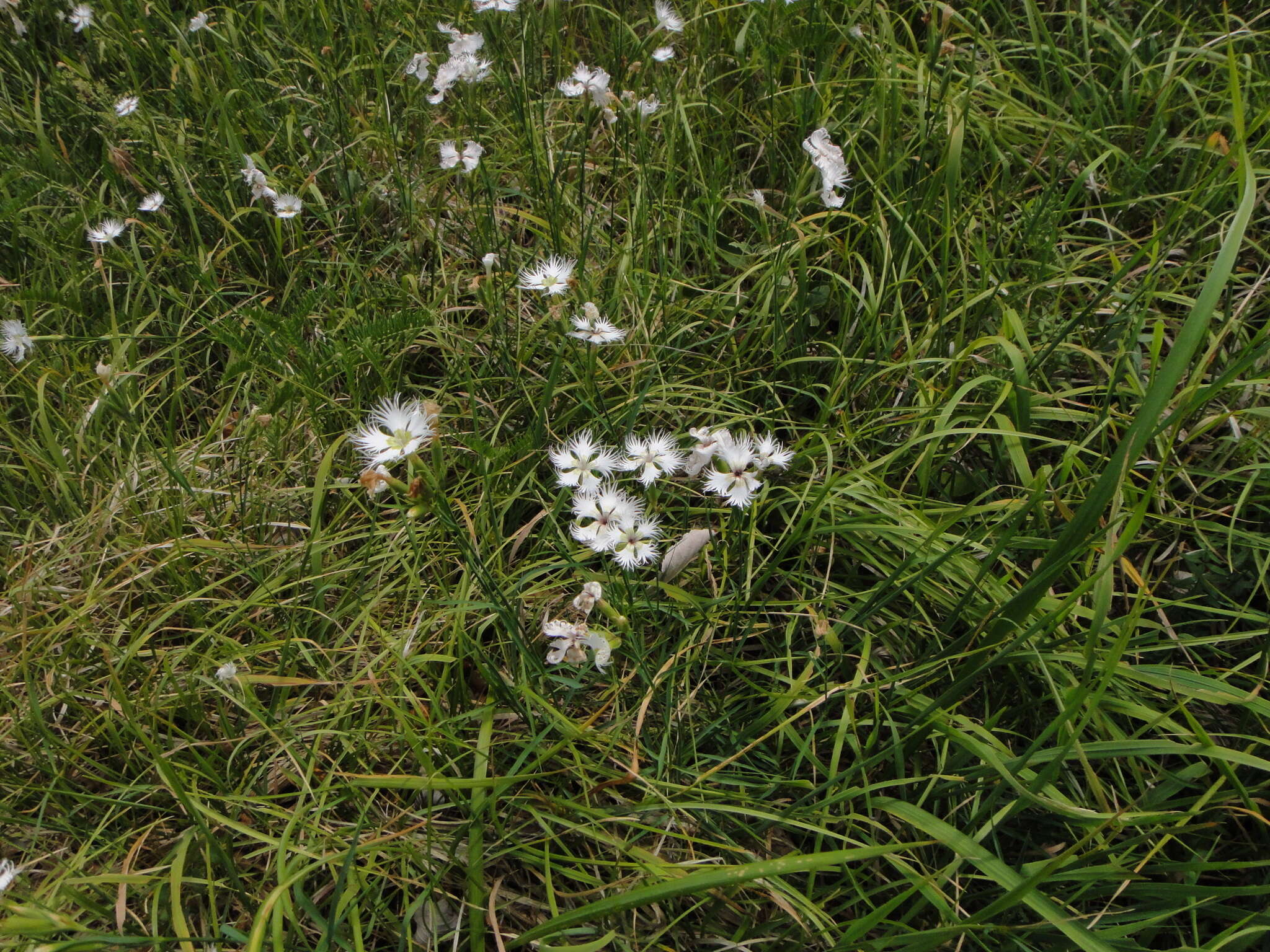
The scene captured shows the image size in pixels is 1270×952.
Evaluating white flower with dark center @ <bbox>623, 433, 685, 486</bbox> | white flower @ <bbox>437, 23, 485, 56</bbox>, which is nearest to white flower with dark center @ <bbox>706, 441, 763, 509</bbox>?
white flower with dark center @ <bbox>623, 433, 685, 486</bbox>

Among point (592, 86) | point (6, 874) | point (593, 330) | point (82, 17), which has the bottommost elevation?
point (6, 874)

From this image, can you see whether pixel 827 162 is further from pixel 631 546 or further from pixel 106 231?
pixel 106 231

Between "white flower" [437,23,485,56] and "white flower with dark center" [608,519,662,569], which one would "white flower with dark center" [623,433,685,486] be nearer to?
"white flower with dark center" [608,519,662,569]

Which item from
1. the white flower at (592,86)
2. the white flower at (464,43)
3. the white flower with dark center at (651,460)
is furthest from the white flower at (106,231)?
the white flower with dark center at (651,460)

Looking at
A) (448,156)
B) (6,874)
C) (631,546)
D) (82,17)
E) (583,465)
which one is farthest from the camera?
(82,17)

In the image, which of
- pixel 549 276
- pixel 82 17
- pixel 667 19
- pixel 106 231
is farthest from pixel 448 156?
pixel 82 17

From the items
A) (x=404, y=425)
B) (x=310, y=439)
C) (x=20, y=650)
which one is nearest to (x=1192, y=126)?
(x=404, y=425)

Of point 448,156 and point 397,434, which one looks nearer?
point 397,434
